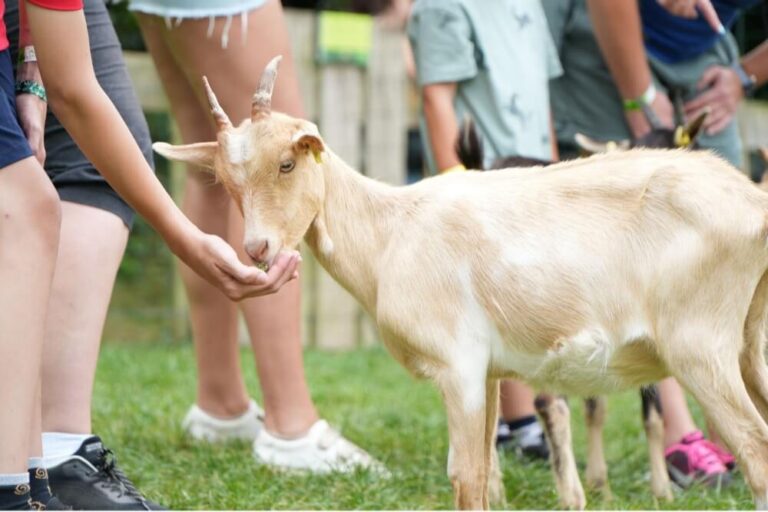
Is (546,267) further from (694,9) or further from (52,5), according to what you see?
(694,9)

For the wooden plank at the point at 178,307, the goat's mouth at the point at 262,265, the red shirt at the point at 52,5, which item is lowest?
the wooden plank at the point at 178,307

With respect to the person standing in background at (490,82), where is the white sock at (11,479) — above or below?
below

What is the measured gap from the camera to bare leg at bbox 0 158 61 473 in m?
2.49

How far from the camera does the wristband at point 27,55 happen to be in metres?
2.95

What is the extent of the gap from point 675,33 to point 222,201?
187cm

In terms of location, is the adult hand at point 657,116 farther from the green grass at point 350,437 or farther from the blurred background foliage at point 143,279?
the blurred background foliage at point 143,279

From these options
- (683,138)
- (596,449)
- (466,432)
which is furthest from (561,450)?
(683,138)

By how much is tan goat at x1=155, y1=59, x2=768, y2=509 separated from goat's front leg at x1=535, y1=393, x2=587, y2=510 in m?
0.71

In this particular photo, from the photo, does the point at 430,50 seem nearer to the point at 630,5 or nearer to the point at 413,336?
the point at 630,5

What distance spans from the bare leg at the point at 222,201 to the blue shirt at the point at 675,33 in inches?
61.7

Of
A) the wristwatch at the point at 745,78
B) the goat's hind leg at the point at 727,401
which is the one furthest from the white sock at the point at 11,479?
the wristwatch at the point at 745,78

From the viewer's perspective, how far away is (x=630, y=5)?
13.8 feet

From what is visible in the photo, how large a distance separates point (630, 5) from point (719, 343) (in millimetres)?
1848

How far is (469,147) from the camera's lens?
3684 mm
